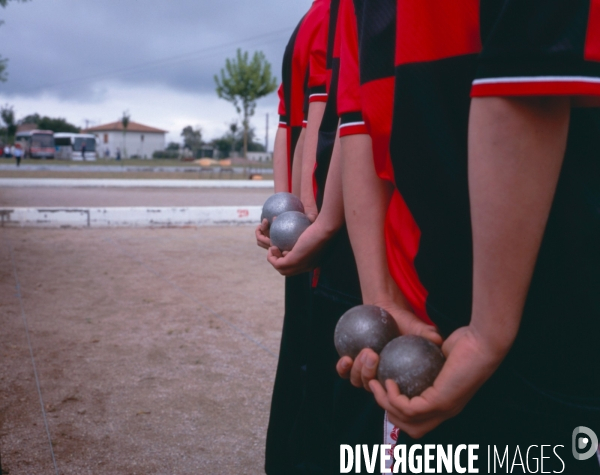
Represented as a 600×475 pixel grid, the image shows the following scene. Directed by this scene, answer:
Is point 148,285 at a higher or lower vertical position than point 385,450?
lower

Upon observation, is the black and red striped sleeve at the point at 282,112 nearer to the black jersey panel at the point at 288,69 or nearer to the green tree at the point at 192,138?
the black jersey panel at the point at 288,69

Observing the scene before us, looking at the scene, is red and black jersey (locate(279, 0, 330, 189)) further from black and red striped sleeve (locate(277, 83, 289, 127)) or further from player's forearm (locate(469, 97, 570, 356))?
player's forearm (locate(469, 97, 570, 356))

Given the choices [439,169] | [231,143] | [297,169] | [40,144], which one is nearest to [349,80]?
[439,169]

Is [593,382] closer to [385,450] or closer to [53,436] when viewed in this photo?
[385,450]

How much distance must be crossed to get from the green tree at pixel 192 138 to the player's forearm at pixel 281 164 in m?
78.9

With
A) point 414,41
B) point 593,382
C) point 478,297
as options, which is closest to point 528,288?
point 478,297

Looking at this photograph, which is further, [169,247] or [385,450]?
[169,247]

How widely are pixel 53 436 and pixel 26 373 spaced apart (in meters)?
0.95

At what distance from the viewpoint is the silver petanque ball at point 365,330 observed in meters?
1.21

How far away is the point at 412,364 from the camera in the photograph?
1060 millimetres

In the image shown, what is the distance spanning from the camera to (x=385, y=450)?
53.6 inches

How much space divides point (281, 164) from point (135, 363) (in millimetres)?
2279

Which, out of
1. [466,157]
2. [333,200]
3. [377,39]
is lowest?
[333,200]

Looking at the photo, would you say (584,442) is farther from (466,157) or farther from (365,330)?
(466,157)
